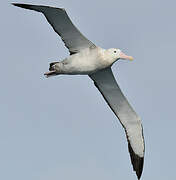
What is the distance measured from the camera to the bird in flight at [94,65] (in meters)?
20.1

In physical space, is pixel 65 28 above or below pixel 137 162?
above

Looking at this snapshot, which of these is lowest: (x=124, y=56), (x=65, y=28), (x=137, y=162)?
(x=137, y=162)

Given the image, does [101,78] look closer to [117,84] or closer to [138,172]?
[117,84]

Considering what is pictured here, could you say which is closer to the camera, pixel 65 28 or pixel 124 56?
pixel 65 28

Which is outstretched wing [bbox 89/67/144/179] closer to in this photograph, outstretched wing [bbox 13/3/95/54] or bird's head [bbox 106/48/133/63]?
bird's head [bbox 106/48/133/63]

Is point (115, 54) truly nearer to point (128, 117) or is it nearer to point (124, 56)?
point (124, 56)

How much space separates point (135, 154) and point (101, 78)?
11.1 ft

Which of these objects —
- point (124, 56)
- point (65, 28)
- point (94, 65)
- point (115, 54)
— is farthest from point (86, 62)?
point (124, 56)

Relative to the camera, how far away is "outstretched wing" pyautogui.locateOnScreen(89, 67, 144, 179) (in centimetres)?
2281

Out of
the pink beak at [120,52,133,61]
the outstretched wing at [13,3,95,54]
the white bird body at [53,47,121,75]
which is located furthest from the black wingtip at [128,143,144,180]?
the outstretched wing at [13,3,95,54]

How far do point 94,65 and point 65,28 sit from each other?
158 cm

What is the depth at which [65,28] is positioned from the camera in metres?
20.4

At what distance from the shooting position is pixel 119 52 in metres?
21.0


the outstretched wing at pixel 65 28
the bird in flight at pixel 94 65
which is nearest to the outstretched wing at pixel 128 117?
the bird in flight at pixel 94 65
